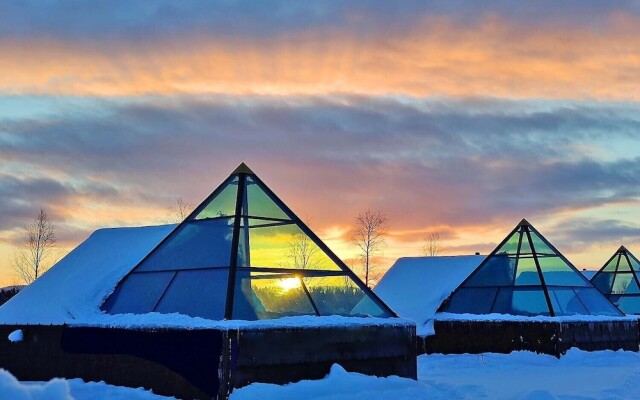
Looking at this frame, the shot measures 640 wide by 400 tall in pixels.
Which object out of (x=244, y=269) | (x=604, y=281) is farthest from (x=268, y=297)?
(x=604, y=281)

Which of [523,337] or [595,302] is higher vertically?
[595,302]

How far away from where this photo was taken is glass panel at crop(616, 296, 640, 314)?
41.8 meters

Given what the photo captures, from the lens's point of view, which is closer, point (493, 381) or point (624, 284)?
point (493, 381)

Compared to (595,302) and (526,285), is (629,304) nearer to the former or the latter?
(595,302)

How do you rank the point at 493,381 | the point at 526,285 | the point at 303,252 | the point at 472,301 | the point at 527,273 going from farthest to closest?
the point at 472,301 < the point at 527,273 < the point at 526,285 < the point at 493,381 < the point at 303,252

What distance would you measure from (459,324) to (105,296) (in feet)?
Result: 51.0

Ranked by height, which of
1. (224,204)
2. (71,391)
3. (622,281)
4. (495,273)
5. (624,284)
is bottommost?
(71,391)

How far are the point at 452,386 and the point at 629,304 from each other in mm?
25310

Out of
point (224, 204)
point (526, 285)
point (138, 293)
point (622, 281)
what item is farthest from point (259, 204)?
point (622, 281)

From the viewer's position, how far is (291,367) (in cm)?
1795

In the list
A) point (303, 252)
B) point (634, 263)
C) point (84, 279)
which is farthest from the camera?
point (634, 263)

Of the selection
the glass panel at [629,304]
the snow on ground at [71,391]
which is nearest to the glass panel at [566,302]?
the glass panel at [629,304]

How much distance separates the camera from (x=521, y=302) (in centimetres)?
3161

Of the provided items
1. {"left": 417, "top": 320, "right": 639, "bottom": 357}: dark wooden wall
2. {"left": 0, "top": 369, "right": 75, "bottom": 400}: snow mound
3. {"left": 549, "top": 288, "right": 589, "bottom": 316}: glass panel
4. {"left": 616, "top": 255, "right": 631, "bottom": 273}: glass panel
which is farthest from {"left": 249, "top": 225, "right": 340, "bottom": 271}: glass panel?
{"left": 616, "top": 255, "right": 631, "bottom": 273}: glass panel
